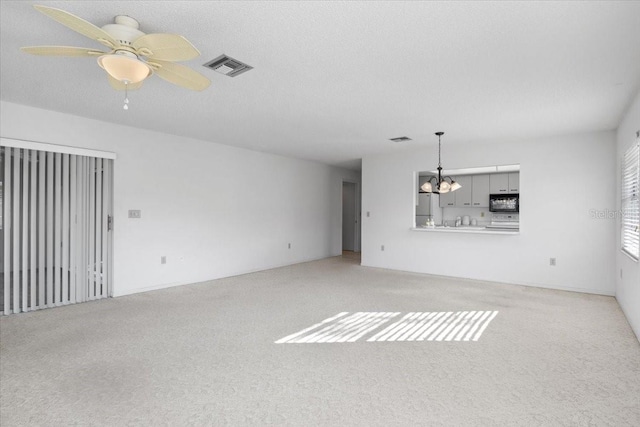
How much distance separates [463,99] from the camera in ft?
12.1

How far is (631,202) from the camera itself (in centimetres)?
391

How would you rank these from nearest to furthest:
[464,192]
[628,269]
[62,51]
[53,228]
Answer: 1. [62,51]
2. [628,269]
3. [53,228]
4. [464,192]

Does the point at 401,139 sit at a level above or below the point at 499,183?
above

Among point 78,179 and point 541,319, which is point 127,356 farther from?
point 541,319

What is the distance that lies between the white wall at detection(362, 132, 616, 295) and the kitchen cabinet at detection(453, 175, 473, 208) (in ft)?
5.83

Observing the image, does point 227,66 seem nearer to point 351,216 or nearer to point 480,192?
point 480,192

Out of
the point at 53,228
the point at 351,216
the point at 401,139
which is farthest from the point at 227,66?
the point at 351,216

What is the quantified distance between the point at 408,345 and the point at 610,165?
4301 millimetres

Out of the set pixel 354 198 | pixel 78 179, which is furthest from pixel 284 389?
pixel 354 198

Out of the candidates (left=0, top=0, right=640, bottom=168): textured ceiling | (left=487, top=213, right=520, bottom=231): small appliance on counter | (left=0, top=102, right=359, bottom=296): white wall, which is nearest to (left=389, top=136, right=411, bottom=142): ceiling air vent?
(left=0, top=0, right=640, bottom=168): textured ceiling

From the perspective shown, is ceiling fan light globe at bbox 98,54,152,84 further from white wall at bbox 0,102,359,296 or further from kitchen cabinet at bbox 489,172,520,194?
kitchen cabinet at bbox 489,172,520,194

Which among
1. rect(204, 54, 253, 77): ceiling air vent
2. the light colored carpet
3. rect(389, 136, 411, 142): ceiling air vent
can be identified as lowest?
the light colored carpet

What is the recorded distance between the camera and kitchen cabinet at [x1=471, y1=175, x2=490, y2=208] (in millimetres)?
7559

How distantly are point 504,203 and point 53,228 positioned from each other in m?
7.78
